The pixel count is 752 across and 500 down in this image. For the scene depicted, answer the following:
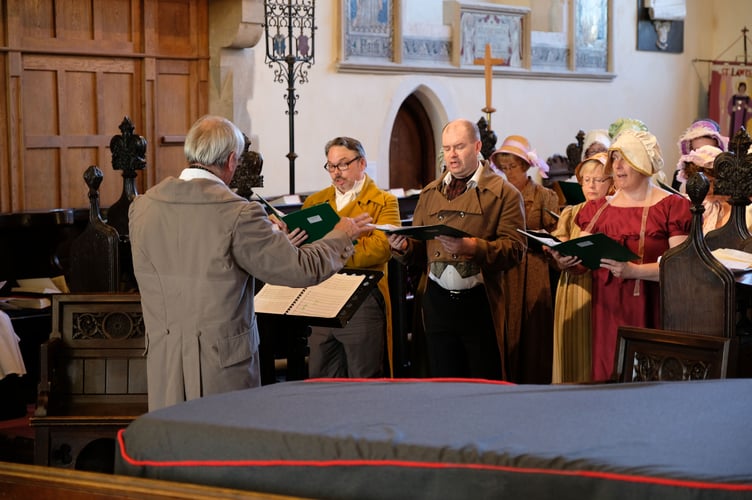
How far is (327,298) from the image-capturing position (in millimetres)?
4121

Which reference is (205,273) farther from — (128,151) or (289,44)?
(289,44)

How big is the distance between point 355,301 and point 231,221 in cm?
97

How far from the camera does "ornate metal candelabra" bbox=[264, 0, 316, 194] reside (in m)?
9.40

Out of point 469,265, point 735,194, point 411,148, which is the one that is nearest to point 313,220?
point 469,265

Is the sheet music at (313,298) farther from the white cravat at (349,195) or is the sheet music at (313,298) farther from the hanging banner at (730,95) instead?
the hanging banner at (730,95)

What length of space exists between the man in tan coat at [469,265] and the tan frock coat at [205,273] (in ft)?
4.33

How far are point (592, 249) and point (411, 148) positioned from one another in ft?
27.5

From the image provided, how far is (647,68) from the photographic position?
1453 cm

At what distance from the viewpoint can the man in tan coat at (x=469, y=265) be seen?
4.52 meters

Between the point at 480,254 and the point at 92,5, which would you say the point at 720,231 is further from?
the point at 92,5

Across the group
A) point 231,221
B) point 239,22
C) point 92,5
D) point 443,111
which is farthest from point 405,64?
point 231,221

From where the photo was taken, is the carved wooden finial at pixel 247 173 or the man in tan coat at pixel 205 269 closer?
the man in tan coat at pixel 205 269

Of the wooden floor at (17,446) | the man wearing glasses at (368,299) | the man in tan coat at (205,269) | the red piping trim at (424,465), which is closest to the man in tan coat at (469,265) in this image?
the man wearing glasses at (368,299)

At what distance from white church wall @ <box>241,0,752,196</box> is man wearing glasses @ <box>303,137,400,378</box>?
17.1ft
